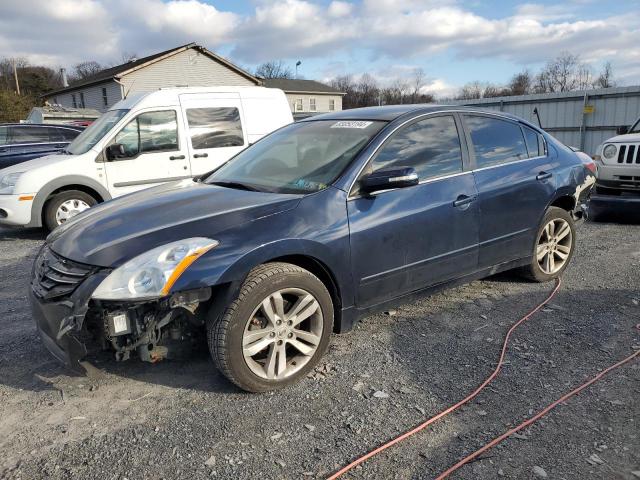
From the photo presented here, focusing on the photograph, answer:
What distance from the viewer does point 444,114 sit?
419cm

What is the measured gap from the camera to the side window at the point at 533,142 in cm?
479

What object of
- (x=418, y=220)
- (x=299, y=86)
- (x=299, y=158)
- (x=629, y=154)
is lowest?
(x=418, y=220)

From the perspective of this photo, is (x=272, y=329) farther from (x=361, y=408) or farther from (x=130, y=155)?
(x=130, y=155)

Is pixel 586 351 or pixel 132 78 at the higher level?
pixel 132 78

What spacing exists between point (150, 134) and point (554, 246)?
5600 mm

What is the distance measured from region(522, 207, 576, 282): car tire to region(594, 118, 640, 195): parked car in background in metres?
3.20

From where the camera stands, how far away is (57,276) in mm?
2977

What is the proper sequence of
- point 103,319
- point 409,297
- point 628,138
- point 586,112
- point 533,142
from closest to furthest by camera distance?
point 103,319 < point 409,297 < point 533,142 < point 628,138 < point 586,112

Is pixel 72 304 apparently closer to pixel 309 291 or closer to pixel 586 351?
pixel 309 291

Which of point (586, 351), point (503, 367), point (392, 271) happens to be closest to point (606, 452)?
point (503, 367)

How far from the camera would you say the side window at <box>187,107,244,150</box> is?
7.82 m

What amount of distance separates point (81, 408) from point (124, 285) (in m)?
0.85

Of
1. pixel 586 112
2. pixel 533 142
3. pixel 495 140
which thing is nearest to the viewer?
pixel 495 140

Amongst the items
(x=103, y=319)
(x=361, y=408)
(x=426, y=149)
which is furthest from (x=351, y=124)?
(x=103, y=319)
